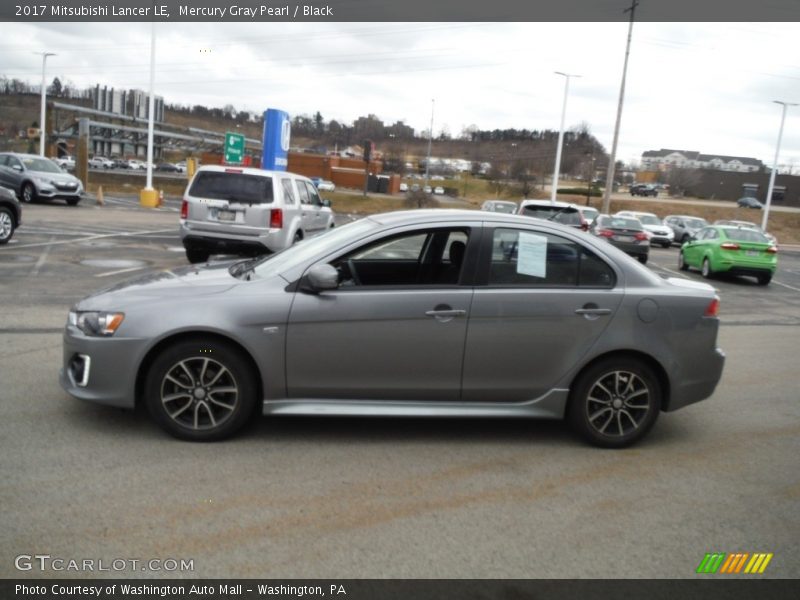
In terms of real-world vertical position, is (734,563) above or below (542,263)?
below

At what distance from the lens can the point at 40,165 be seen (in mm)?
27344

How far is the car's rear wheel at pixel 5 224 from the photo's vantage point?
48.0 feet

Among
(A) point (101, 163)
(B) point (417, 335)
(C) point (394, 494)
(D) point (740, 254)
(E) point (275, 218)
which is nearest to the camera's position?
(C) point (394, 494)

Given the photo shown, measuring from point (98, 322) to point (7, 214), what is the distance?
37.0ft

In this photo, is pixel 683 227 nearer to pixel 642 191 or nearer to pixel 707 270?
pixel 707 270

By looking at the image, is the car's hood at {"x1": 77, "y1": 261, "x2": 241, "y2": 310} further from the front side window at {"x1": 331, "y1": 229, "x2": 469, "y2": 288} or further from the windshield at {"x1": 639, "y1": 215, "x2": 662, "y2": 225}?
the windshield at {"x1": 639, "y1": 215, "x2": 662, "y2": 225}

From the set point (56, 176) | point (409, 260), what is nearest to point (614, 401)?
point (409, 260)

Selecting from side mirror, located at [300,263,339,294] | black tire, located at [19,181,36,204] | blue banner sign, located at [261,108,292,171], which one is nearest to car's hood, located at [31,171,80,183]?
black tire, located at [19,181,36,204]

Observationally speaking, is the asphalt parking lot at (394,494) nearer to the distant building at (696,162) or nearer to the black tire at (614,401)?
the black tire at (614,401)

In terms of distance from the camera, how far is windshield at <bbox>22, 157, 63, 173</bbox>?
27.0m

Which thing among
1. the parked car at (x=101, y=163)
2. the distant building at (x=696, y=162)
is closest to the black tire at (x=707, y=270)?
the parked car at (x=101, y=163)

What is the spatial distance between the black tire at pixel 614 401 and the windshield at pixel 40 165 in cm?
2627
